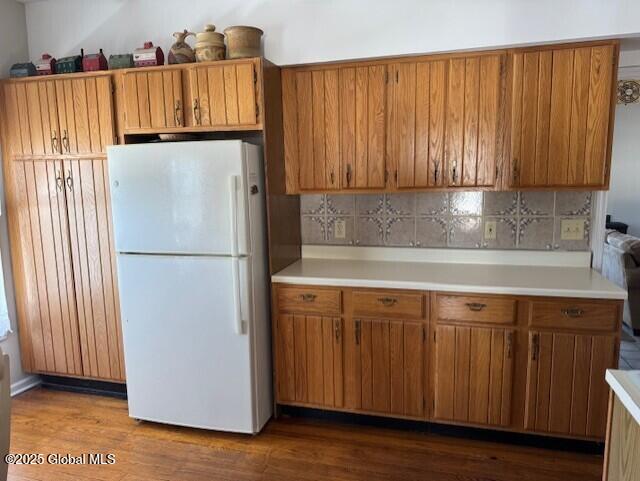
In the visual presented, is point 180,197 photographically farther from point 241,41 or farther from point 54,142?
point 54,142

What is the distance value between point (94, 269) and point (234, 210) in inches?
45.3

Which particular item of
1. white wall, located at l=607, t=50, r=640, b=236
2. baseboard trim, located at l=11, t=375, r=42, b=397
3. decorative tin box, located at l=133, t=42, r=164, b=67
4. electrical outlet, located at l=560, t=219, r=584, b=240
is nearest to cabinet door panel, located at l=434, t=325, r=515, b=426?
electrical outlet, located at l=560, t=219, r=584, b=240

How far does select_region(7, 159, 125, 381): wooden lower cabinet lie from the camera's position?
2.76 meters

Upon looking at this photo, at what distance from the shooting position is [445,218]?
2.75m

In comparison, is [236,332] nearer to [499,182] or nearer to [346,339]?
[346,339]

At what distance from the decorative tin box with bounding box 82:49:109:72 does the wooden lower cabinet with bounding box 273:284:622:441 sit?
1.70 metres

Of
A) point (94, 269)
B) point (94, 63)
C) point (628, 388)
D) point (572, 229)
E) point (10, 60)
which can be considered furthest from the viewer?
point (10, 60)

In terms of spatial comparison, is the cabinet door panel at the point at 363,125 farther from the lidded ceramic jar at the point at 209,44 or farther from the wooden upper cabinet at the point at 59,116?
the wooden upper cabinet at the point at 59,116

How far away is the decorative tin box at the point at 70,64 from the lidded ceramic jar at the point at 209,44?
83cm

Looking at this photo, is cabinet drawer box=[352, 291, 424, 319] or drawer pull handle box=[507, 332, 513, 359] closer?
drawer pull handle box=[507, 332, 513, 359]

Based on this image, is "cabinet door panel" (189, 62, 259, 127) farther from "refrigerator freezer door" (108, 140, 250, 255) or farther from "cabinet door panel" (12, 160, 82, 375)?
"cabinet door panel" (12, 160, 82, 375)

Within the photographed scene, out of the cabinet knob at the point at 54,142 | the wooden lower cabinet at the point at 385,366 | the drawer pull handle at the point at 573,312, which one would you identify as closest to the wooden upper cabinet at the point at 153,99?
the cabinet knob at the point at 54,142

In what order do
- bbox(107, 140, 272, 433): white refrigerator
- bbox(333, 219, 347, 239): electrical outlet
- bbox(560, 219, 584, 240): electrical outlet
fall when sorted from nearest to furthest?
bbox(107, 140, 272, 433): white refrigerator → bbox(560, 219, 584, 240): electrical outlet → bbox(333, 219, 347, 239): electrical outlet

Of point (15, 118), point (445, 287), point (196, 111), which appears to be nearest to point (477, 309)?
point (445, 287)
